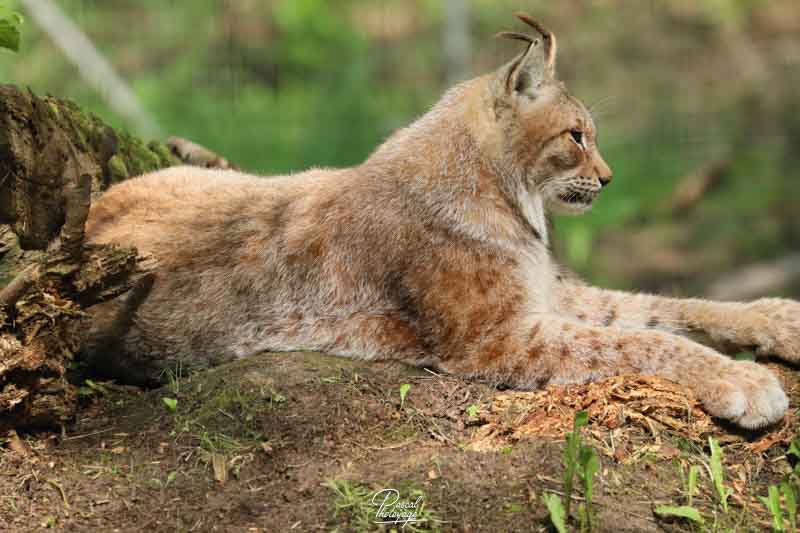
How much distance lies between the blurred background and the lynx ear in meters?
4.12

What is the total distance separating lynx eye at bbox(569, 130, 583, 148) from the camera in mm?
4836

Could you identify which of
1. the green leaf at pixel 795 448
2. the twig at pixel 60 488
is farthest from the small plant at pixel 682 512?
the twig at pixel 60 488

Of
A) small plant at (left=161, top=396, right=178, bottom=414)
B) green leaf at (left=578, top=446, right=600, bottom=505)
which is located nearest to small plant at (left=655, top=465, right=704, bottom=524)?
green leaf at (left=578, top=446, right=600, bottom=505)

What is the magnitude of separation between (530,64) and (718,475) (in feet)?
6.97

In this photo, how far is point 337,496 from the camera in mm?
3328

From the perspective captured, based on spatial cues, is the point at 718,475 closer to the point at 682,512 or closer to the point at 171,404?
the point at 682,512

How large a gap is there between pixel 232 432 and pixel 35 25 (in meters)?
6.25

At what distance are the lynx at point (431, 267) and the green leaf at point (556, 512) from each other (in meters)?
1.04

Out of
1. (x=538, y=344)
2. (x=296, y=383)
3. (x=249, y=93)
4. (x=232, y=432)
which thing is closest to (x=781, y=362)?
(x=538, y=344)

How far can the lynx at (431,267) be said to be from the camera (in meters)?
4.29

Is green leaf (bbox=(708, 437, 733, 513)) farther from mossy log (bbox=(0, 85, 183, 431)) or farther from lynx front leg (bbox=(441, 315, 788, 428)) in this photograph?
mossy log (bbox=(0, 85, 183, 431))

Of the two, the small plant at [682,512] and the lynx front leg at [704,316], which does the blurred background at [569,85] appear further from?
the small plant at [682,512]

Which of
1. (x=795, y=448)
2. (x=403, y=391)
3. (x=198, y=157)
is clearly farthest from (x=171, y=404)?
(x=198, y=157)

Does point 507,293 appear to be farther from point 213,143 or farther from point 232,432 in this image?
point 213,143
